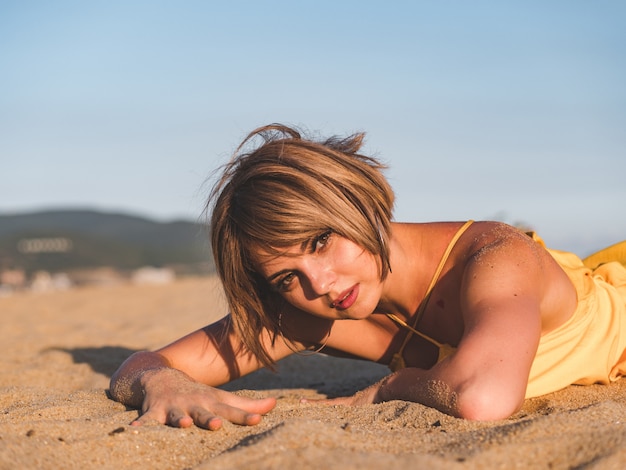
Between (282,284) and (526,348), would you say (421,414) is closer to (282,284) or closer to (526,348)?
(526,348)

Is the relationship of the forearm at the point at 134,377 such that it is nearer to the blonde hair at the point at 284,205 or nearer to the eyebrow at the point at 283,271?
the blonde hair at the point at 284,205

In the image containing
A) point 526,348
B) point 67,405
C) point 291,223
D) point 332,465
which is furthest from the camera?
point 67,405

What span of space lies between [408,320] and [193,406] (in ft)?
3.71

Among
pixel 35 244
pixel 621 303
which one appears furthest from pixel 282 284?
pixel 35 244

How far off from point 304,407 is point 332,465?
1.17 metres

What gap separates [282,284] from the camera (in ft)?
8.97

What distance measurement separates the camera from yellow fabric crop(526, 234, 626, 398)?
2.90m

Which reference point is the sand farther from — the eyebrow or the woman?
the eyebrow

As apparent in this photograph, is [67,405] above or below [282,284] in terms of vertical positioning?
below

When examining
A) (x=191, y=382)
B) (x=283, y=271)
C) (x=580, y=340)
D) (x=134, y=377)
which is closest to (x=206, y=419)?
(x=191, y=382)

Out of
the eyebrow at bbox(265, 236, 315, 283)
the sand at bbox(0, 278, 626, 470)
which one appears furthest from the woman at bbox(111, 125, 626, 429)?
the sand at bbox(0, 278, 626, 470)

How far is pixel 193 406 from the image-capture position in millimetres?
2438

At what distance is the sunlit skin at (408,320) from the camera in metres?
2.34

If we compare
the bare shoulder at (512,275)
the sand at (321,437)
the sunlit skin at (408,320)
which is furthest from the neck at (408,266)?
the sand at (321,437)
